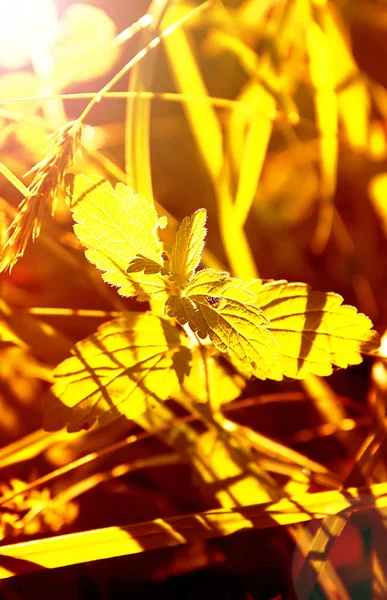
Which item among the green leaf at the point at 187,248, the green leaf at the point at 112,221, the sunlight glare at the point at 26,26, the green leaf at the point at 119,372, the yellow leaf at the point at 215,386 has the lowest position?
the yellow leaf at the point at 215,386

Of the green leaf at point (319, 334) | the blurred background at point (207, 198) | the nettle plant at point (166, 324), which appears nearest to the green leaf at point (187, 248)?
the nettle plant at point (166, 324)

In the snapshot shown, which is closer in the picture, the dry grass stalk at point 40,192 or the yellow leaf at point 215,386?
the dry grass stalk at point 40,192

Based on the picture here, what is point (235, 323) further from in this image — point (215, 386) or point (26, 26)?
point (26, 26)

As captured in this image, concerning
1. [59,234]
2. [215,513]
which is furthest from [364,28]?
[215,513]

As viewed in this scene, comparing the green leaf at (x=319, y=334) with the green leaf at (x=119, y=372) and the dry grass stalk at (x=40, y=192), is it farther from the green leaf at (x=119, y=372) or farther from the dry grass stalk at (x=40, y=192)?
the dry grass stalk at (x=40, y=192)

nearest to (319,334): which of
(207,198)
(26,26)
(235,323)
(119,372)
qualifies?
(235,323)

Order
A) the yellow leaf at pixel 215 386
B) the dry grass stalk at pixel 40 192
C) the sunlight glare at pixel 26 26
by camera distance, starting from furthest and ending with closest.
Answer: the sunlight glare at pixel 26 26
the yellow leaf at pixel 215 386
the dry grass stalk at pixel 40 192

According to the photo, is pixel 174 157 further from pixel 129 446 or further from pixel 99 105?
pixel 129 446
